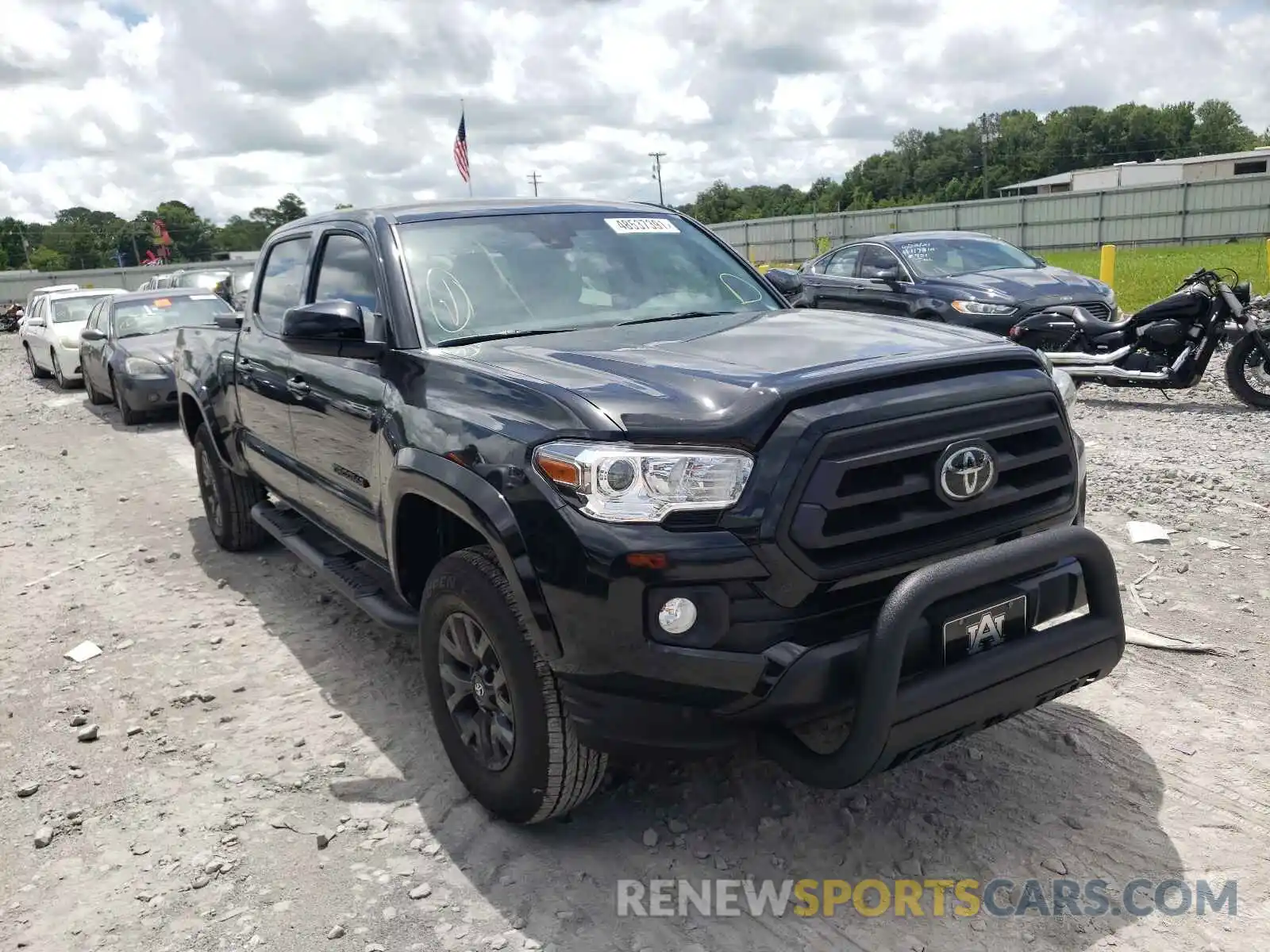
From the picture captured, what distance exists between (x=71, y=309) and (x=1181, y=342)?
16824 mm

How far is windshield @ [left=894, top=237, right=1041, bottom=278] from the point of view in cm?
1119

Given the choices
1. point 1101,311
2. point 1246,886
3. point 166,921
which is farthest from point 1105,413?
point 166,921

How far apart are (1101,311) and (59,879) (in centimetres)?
1000

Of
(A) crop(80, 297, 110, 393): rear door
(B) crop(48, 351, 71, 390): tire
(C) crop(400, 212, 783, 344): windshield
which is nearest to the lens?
(C) crop(400, 212, 783, 344): windshield

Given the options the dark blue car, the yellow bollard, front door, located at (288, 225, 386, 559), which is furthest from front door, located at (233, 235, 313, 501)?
the yellow bollard

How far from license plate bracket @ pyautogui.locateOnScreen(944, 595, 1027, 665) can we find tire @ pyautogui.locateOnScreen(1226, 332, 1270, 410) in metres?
6.90

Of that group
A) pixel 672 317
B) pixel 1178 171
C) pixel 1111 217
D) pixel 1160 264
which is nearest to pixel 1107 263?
pixel 1160 264

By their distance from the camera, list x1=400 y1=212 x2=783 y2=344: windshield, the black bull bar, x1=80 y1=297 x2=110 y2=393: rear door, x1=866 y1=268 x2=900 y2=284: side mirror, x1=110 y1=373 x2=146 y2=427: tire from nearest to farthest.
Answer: the black bull bar, x1=400 y1=212 x2=783 y2=344: windshield, x1=866 y1=268 x2=900 y2=284: side mirror, x1=110 y1=373 x2=146 y2=427: tire, x1=80 y1=297 x2=110 y2=393: rear door

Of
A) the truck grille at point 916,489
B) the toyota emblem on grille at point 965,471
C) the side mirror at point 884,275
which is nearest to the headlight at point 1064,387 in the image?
the truck grille at point 916,489

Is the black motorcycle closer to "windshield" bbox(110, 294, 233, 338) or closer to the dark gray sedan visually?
the dark gray sedan

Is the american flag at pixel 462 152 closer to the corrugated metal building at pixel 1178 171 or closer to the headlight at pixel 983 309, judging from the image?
the headlight at pixel 983 309

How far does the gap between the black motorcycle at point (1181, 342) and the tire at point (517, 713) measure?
24.4 ft

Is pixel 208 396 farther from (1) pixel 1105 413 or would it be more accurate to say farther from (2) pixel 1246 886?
(1) pixel 1105 413

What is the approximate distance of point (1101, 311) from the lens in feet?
Result: 33.9
